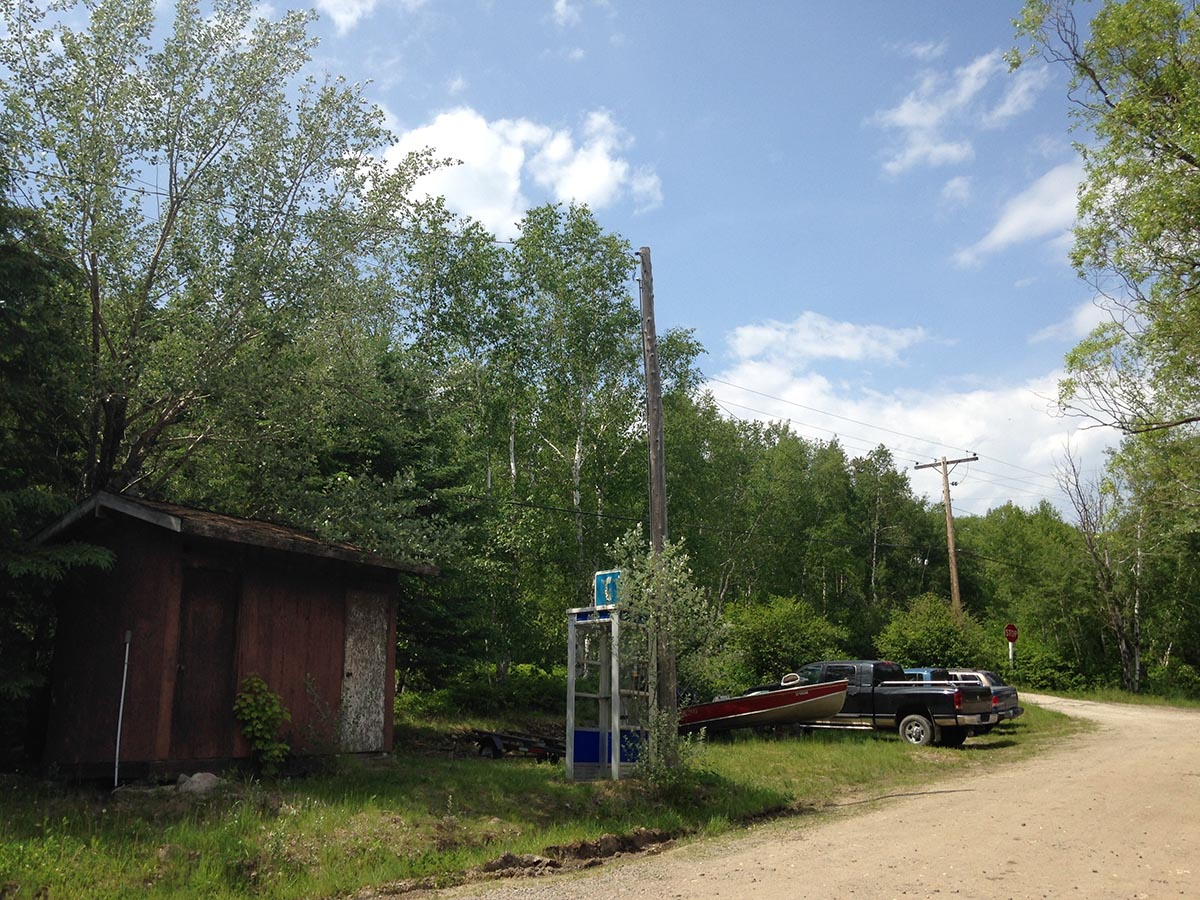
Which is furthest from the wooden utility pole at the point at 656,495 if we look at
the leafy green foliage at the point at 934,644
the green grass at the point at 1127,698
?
the green grass at the point at 1127,698

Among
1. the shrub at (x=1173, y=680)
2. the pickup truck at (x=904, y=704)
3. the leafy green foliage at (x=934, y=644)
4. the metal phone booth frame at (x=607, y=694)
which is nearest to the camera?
the metal phone booth frame at (x=607, y=694)

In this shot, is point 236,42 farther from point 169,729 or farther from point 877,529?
point 877,529

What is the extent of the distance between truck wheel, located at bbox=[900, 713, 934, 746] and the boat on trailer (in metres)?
1.79

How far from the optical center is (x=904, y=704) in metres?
20.9

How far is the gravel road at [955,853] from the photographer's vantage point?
829cm

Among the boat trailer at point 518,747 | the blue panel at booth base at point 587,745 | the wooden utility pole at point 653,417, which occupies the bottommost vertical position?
the boat trailer at point 518,747

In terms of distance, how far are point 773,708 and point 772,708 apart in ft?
0.07

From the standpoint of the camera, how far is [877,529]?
5581 centimetres

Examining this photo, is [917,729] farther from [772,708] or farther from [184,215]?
[184,215]

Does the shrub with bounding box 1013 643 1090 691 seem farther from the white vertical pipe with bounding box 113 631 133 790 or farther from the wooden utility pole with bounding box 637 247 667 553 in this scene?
the white vertical pipe with bounding box 113 631 133 790

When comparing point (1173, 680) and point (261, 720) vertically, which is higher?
point (261, 720)

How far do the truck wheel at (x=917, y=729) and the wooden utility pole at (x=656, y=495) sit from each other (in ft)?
31.3

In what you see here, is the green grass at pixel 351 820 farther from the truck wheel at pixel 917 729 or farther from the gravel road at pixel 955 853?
the truck wheel at pixel 917 729

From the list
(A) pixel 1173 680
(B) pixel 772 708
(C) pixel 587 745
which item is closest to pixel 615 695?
(C) pixel 587 745
